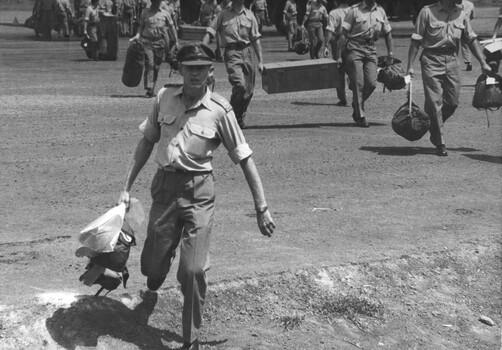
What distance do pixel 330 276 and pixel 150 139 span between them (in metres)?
2.37

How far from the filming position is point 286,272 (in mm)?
8578

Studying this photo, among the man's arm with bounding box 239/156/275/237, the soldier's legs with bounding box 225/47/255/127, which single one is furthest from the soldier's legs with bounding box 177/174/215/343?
the soldier's legs with bounding box 225/47/255/127

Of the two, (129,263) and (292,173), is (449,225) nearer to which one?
(292,173)

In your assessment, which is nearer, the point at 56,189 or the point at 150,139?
the point at 150,139

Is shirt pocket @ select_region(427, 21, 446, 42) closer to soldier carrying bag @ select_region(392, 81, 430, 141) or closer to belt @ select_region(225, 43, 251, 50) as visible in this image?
soldier carrying bag @ select_region(392, 81, 430, 141)

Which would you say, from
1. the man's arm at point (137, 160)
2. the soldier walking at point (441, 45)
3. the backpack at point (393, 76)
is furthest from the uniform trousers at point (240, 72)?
the man's arm at point (137, 160)

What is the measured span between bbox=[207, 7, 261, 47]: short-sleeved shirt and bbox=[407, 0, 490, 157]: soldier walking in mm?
2888

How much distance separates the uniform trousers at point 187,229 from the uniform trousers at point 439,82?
710 cm

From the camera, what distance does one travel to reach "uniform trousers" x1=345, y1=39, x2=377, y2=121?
16234mm

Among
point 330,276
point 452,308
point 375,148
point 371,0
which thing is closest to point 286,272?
point 330,276

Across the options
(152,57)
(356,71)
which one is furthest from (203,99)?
(152,57)

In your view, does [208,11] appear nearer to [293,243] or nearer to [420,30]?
[420,30]

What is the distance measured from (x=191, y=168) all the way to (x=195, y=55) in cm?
70

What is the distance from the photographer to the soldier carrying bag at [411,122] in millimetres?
13898
